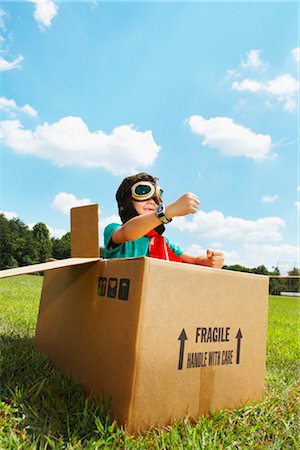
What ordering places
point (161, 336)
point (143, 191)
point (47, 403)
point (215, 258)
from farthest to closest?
point (143, 191), point (215, 258), point (47, 403), point (161, 336)

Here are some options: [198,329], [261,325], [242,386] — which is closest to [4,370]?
[198,329]

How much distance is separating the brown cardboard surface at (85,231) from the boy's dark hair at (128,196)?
37cm

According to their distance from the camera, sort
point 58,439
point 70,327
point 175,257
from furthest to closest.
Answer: point 175,257 < point 70,327 < point 58,439

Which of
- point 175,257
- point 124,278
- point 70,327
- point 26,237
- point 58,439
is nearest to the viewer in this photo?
point 58,439

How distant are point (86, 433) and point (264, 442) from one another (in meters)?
0.62

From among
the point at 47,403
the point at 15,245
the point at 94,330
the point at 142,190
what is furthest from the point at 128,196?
the point at 15,245

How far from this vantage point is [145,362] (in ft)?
3.97

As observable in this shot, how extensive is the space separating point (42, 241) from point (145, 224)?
32234 mm

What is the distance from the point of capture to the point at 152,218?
5.03ft

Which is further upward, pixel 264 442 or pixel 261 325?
pixel 261 325

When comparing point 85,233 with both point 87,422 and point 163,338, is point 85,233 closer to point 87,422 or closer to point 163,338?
point 163,338

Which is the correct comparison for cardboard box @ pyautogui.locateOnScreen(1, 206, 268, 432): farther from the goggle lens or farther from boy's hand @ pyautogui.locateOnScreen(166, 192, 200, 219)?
the goggle lens

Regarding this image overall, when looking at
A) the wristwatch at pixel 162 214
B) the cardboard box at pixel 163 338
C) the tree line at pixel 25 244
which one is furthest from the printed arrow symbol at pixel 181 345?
the tree line at pixel 25 244

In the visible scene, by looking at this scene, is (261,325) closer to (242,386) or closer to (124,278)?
(242,386)
